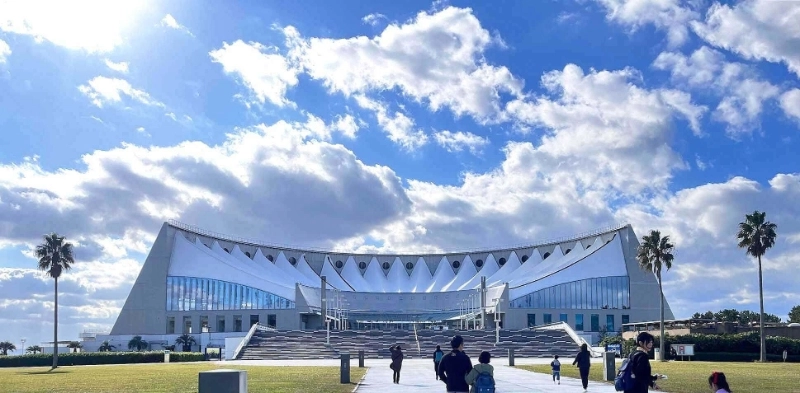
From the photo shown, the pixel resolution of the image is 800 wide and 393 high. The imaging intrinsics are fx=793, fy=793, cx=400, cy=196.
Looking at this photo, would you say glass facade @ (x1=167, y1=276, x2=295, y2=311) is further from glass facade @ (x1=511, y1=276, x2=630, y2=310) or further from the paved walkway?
the paved walkway

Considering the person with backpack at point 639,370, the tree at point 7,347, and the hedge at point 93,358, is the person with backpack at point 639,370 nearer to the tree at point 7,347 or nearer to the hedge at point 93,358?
the hedge at point 93,358

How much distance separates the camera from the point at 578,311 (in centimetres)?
8438

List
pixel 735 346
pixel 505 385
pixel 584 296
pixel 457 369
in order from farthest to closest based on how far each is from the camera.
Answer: pixel 584 296, pixel 735 346, pixel 505 385, pixel 457 369

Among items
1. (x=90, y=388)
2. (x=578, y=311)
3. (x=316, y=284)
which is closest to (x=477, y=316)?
(x=578, y=311)

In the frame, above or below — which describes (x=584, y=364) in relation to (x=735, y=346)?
above

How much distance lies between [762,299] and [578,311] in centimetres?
3644

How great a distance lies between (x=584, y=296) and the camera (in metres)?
85.3

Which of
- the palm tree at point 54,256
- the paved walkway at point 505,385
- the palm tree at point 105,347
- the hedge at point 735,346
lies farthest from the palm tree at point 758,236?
the palm tree at point 105,347

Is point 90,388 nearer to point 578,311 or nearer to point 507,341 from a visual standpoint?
point 507,341

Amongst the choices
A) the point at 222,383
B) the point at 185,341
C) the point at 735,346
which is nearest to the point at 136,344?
the point at 185,341

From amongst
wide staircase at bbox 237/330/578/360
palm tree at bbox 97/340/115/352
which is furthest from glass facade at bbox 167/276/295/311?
wide staircase at bbox 237/330/578/360

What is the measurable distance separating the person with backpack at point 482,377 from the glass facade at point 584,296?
75.3m

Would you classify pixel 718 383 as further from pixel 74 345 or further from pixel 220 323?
pixel 220 323

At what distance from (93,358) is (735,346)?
4170 cm
